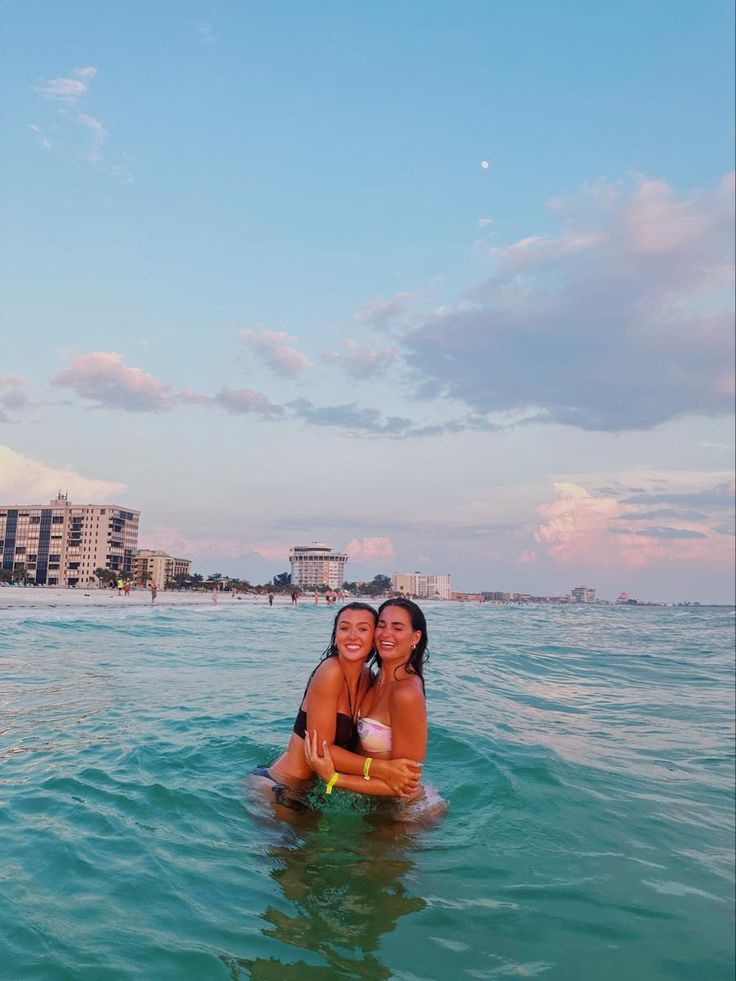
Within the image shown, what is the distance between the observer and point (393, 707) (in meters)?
5.92

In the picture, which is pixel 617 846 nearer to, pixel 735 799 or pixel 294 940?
pixel 735 799

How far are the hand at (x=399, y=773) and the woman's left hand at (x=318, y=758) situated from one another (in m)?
0.39

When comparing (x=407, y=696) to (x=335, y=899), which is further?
(x=407, y=696)

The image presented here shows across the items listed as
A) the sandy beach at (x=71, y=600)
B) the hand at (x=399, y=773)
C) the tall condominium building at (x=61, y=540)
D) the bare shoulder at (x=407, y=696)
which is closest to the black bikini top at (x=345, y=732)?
the hand at (x=399, y=773)

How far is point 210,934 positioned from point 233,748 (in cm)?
525

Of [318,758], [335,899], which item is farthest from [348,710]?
[335,899]

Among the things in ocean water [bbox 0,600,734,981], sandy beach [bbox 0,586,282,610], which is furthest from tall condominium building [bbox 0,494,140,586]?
ocean water [bbox 0,600,734,981]

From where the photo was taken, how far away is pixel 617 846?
20.4 feet

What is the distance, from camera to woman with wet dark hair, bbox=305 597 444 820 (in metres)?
5.90

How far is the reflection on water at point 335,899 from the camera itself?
3.93 metres

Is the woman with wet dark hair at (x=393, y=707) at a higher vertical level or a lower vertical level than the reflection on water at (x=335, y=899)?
higher

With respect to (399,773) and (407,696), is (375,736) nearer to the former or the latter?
(399,773)

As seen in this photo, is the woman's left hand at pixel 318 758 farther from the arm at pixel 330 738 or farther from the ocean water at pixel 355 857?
the ocean water at pixel 355 857

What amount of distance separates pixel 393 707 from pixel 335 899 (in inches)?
62.3
